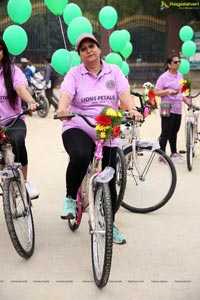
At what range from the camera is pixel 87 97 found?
11.2ft

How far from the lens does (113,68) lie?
11.6ft

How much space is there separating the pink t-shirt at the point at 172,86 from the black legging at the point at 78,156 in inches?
119

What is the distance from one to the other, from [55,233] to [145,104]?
1827 millimetres

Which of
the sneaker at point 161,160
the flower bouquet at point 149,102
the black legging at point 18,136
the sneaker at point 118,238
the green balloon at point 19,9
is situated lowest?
the sneaker at point 118,238

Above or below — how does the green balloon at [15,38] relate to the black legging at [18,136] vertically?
above

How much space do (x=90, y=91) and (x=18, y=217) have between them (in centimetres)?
109

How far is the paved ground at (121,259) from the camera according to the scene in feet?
9.57

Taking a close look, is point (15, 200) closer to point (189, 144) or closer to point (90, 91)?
point (90, 91)

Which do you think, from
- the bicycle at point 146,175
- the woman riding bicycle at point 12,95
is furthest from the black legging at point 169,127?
the woman riding bicycle at point 12,95

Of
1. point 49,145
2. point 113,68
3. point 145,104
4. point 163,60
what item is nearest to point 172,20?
point 163,60

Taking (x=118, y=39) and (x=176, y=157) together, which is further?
(x=118, y=39)

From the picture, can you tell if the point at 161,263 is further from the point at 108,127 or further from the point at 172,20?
the point at 172,20

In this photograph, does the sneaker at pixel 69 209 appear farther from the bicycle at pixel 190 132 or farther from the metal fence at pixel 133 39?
the metal fence at pixel 133 39

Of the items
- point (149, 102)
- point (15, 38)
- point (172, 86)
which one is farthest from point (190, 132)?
point (15, 38)
